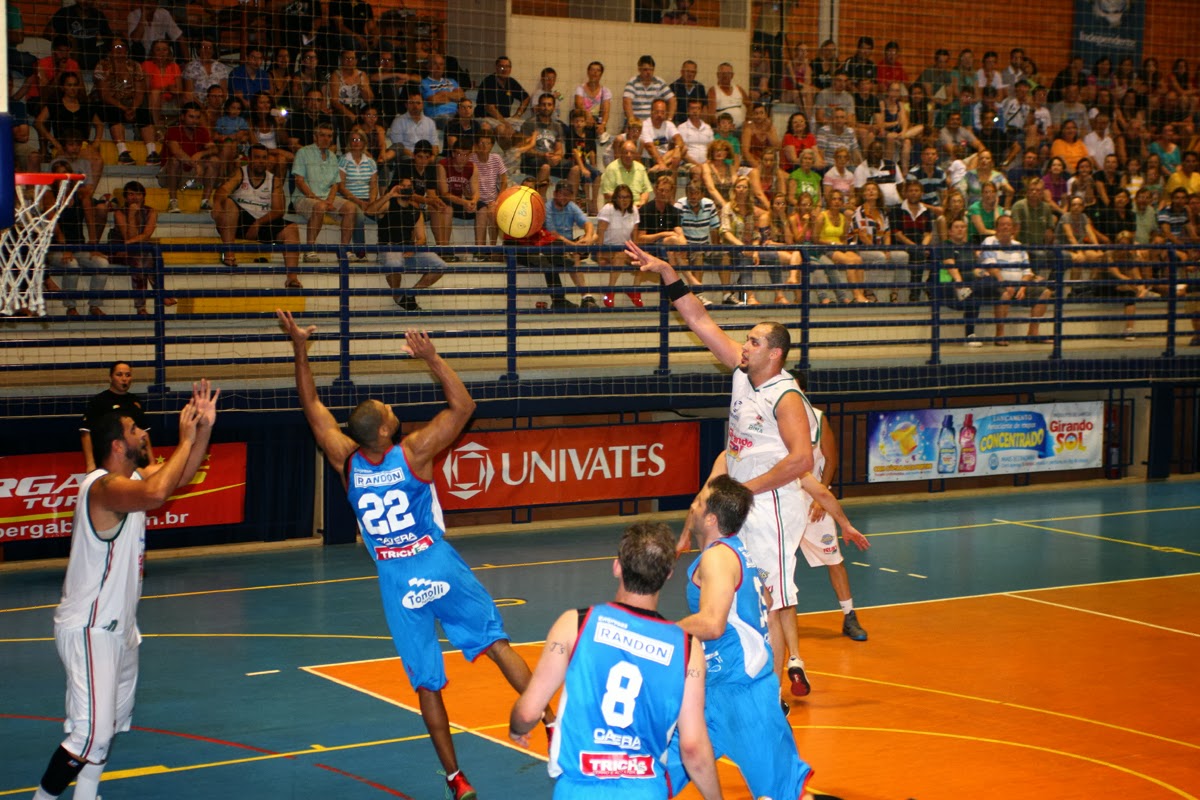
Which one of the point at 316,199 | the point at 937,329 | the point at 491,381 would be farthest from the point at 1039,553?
the point at 316,199

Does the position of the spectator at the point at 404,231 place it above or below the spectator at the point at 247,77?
below

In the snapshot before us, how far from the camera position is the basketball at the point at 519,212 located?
13906mm

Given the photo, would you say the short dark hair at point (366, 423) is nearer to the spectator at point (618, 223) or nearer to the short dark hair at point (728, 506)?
the short dark hair at point (728, 506)

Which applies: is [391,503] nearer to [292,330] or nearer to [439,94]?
[292,330]

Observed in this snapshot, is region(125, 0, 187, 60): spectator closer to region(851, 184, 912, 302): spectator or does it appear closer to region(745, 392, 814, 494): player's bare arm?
region(851, 184, 912, 302): spectator

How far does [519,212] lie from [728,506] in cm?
819

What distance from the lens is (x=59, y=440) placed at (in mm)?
13805

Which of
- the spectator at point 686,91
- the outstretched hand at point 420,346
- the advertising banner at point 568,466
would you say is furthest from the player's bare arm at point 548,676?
the spectator at point 686,91

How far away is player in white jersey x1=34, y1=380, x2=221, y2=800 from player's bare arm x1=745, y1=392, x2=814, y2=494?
3.11m

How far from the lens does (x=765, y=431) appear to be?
852 centimetres

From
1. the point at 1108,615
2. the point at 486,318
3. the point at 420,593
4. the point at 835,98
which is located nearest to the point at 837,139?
the point at 835,98

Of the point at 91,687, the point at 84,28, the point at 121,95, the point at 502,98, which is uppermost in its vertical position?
the point at 84,28

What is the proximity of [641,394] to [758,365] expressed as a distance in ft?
26.2

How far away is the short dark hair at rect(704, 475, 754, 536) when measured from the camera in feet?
20.2
